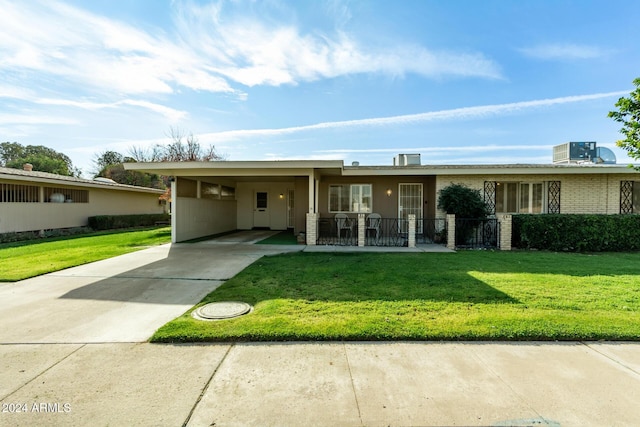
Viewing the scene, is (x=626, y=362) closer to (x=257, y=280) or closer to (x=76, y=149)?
(x=257, y=280)

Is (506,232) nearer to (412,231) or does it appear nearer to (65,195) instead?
(412,231)

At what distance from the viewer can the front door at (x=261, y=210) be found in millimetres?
17062

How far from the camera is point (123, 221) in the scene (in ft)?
61.1

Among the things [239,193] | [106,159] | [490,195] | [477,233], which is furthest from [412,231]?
[106,159]

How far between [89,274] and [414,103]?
14.5 metres

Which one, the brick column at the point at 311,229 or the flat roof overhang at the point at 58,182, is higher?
the flat roof overhang at the point at 58,182

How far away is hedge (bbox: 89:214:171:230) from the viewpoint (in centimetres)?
1661

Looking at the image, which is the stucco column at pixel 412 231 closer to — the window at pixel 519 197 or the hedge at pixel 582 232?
the hedge at pixel 582 232

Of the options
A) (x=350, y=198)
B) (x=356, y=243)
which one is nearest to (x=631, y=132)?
(x=356, y=243)

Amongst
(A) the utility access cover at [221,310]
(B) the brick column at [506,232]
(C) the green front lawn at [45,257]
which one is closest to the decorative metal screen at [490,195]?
(B) the brick column at [506,232]

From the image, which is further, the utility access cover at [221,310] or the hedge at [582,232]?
the hedge at [582,232]

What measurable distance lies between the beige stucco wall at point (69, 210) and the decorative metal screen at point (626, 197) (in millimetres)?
24456

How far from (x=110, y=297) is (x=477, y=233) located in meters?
11.0

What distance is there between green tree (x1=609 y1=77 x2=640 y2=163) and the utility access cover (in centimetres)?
890
